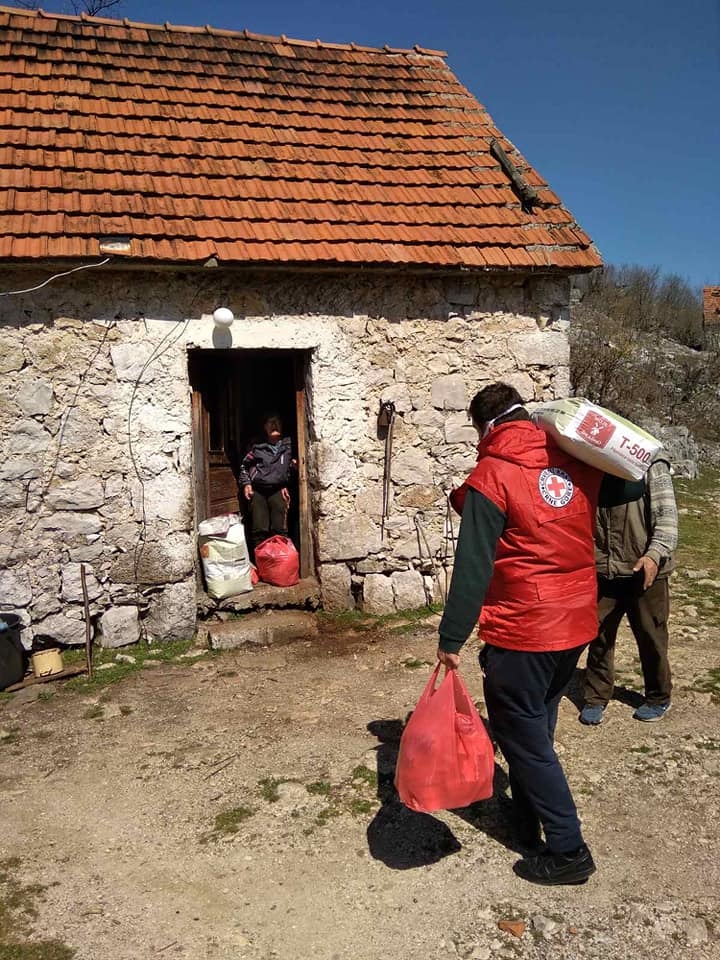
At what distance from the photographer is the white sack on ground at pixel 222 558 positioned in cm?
600

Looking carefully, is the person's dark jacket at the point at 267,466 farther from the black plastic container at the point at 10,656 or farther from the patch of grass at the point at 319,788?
the patch of grass at the point at 319,788

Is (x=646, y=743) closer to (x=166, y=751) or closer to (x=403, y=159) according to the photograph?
(x=166, y=751)

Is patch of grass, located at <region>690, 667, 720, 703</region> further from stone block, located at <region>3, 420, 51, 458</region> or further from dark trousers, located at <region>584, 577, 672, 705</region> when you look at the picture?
stone block, located at <region>3, 420, 51, 458</region>

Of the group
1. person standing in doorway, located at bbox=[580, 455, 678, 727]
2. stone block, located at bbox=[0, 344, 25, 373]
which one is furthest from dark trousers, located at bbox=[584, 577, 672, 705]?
stone block, located at bbox=[0, 344, 25, 373]

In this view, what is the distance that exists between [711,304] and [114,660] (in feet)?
70.6

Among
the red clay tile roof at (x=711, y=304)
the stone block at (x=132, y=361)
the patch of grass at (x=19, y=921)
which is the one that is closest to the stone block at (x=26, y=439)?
the stone block at (x=132, y=361)

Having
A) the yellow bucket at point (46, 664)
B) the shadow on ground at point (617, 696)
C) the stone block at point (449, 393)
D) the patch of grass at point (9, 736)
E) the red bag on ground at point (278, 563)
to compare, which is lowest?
the patch of grass at point (9, 736)

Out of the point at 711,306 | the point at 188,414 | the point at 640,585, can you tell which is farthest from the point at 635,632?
the point at 711,306

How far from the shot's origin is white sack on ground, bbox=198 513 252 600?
5996 mm

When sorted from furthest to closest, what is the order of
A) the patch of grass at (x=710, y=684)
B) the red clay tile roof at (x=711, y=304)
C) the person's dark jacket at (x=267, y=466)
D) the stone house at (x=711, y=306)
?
1. the red clay tile roof at (x=711, y=304)
2. the stone house at (x=711, y=306)
3. the person's dark jacket at (x=267, y=466)
4. the patch of grass at (x=710, y=684)

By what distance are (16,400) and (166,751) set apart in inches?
103

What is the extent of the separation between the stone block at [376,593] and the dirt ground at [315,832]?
1180 mm

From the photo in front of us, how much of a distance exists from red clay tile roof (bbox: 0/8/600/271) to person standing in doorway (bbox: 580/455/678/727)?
2.61 meters

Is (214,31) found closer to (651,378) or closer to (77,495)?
(77,495)
